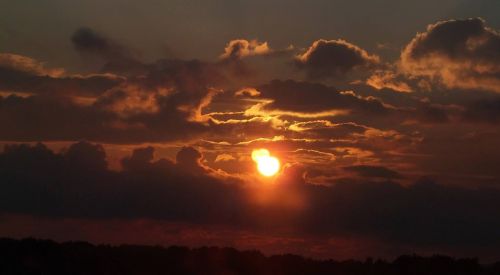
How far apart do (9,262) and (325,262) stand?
29.9 meters

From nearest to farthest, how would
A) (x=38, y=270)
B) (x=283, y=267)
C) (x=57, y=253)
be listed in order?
(x=38, y=270)
(x=57, y=253)
(x=283, y=267)

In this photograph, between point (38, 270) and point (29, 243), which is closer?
point (38, 270)

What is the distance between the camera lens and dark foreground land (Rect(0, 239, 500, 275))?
63219 mm

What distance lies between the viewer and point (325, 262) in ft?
246

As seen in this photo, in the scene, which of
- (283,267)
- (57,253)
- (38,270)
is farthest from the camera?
(283,267)

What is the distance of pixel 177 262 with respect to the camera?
69.1 metres

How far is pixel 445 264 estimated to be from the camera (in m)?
73.5

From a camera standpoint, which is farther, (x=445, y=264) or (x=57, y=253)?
(x=445, y=264)

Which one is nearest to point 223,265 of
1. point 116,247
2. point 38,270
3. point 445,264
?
point 116,247

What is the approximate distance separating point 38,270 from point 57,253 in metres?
5.74

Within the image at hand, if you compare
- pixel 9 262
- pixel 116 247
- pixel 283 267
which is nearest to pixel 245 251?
pixel 283 267

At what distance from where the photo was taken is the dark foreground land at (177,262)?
63.2 meters

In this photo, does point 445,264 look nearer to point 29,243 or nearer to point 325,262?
point 325,262

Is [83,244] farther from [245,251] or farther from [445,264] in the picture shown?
[445,264]
